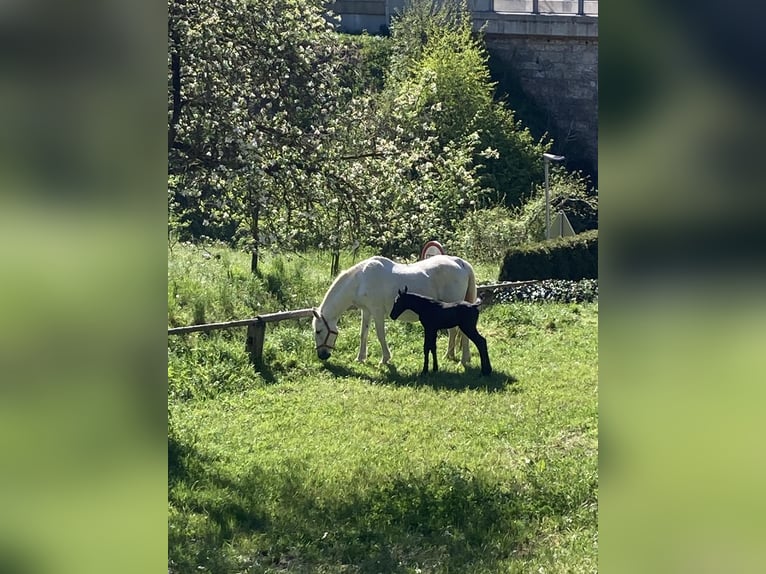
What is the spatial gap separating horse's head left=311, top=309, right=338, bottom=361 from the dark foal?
3.07ft

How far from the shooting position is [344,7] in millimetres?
34562

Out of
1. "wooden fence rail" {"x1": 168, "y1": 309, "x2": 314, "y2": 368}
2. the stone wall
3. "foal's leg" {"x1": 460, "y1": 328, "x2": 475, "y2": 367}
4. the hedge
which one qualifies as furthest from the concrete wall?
"wooden fence rail" {"x1": 168, "y1": 309, "x2": 314, "y2": 368}

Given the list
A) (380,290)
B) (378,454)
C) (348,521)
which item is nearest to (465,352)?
(380,290)

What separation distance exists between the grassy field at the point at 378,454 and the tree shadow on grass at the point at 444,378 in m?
0.03

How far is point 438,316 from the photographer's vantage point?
9.43m

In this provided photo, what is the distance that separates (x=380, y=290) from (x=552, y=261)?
19.6 ft

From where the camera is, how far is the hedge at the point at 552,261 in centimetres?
1498

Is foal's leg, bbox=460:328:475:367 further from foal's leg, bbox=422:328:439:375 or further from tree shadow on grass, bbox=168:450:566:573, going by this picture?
tree shadow on grass, bbox=168:450:566:573

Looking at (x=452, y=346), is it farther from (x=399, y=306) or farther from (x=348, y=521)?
(x=348, y=521)

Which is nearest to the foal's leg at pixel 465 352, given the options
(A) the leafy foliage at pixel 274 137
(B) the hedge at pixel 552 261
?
(A) the leafy foliage at pixel 274 137

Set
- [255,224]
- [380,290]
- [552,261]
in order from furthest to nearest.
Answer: [552,261], [380,290], [255,224]

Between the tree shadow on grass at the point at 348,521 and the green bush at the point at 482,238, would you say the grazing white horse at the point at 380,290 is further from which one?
the green bush at the point at 482,238
